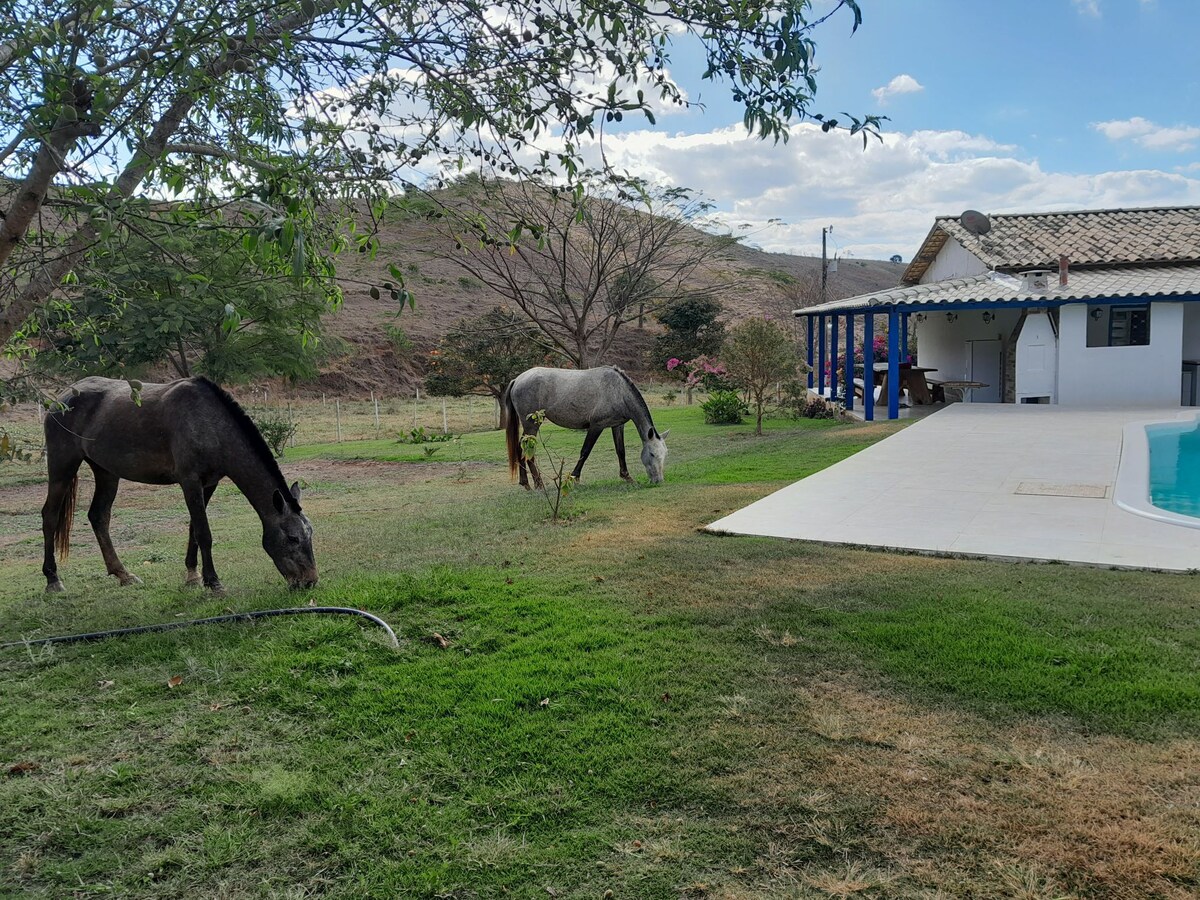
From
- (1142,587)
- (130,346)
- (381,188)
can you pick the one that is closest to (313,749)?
(381,188)

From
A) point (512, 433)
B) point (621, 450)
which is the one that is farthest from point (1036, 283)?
point (512, 433)

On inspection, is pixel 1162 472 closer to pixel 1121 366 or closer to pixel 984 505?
pixel 984 505

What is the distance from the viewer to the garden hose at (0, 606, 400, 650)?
498cm

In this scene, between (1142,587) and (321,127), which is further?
(1142,587)

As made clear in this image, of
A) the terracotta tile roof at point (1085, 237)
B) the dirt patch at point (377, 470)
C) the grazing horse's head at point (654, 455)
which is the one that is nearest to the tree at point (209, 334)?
the dirt patch at point (377, 470)

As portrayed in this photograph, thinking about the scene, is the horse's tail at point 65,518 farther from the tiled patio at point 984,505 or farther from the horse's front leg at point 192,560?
the tiled patio at point 984,505

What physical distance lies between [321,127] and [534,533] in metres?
4.11

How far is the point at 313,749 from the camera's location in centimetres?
362

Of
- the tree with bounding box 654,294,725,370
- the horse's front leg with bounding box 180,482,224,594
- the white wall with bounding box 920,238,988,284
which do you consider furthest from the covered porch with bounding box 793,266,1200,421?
the tree with bounding box 654,294,725,370

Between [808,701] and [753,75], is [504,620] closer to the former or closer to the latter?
[808,701]

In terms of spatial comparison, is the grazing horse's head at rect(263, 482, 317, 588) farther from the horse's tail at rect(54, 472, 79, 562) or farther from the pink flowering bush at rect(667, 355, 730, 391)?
the pink flowering bush at rect(667, 355, 730, 391)

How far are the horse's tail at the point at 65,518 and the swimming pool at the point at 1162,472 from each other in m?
8.95

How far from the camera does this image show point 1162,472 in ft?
35.5

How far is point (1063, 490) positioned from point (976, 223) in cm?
1482
